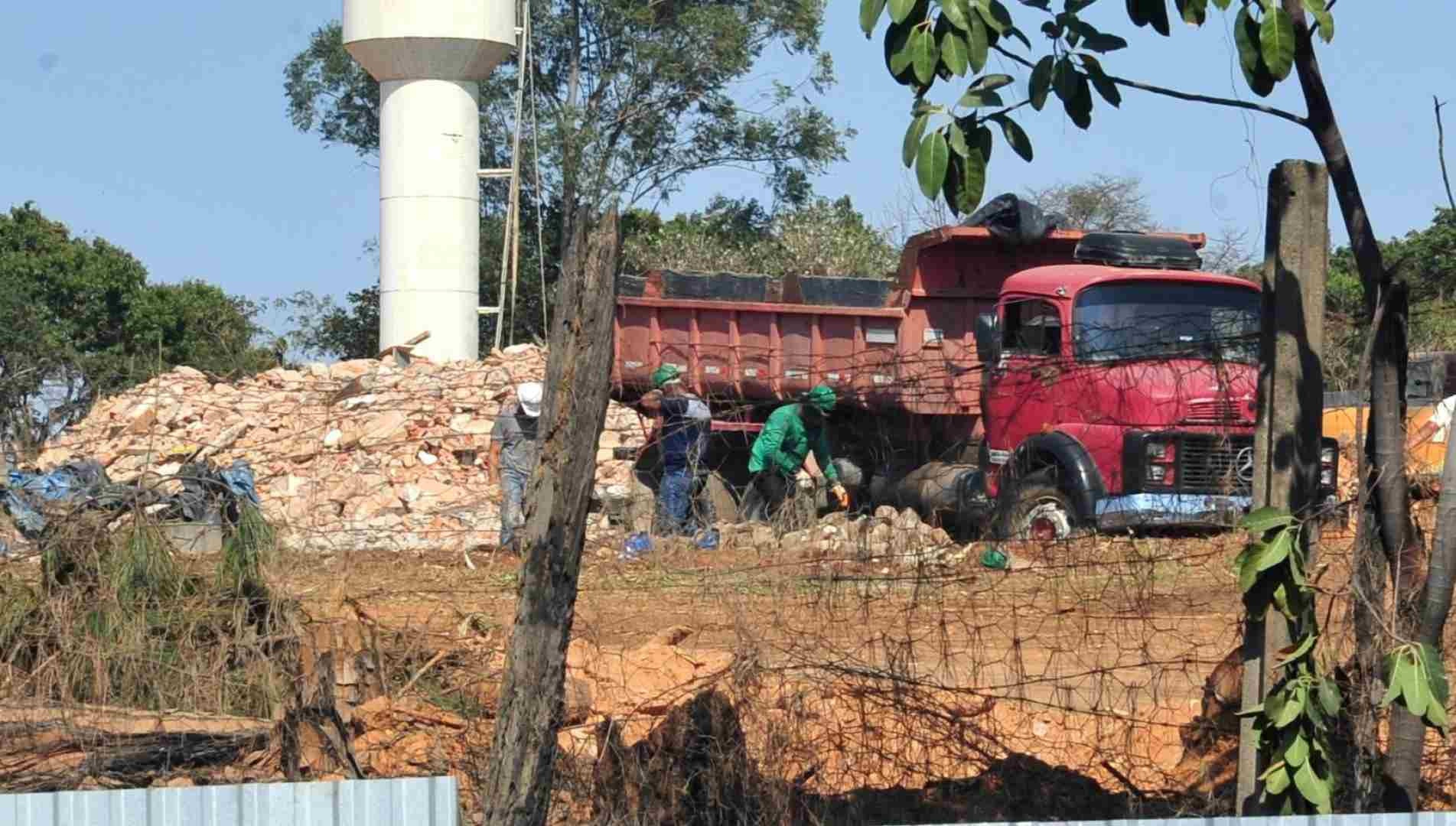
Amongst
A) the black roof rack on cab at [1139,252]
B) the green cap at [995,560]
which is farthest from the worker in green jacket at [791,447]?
the black roof rack on cab at [1139,252]

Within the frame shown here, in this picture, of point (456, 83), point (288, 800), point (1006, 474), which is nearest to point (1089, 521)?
point (1006, 474)

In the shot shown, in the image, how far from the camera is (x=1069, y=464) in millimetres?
10172

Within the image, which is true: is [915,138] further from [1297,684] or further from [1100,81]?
[1297,684]

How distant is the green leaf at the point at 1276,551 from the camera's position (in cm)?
480

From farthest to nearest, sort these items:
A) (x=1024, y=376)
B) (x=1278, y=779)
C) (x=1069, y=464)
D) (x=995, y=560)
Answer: (x=1024, y=376) < (x=1069, y=464) < (x=995, y=560) < (x=1278, y=779)

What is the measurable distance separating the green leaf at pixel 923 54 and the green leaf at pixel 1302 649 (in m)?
1.95

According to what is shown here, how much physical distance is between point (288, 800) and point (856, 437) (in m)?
5.81

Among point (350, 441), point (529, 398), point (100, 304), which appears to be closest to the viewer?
point (529, 398)

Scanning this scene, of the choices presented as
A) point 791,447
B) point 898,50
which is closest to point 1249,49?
point 898,50

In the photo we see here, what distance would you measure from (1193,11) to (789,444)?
6.39 meters

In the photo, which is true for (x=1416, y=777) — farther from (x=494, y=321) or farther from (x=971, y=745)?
(x=494, y=321)

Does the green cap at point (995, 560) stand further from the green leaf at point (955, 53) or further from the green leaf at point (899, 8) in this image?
the green leaf at point (899, 8)

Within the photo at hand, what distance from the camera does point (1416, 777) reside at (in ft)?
17.1

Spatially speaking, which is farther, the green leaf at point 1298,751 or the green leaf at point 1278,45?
the green leaf at point 1298,751
